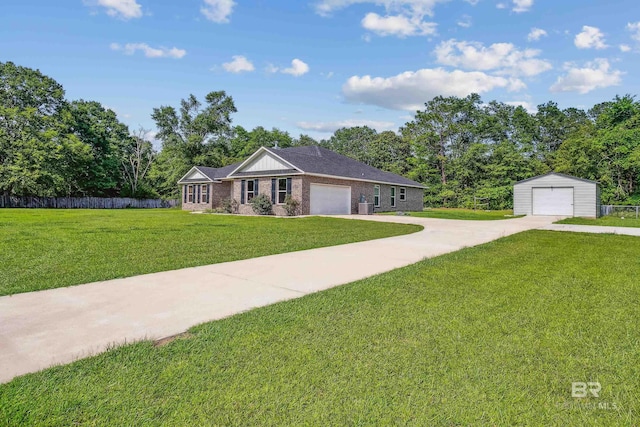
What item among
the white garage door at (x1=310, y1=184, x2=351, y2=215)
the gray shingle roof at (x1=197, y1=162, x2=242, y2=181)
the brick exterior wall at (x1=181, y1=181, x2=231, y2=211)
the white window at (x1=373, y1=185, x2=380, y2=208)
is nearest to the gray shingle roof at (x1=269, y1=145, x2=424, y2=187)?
the white window at (x1=373, y1=185, x2=380, y2=208)

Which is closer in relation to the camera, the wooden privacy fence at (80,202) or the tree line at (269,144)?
the tree line at (269,144)

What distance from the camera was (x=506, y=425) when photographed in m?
1.87

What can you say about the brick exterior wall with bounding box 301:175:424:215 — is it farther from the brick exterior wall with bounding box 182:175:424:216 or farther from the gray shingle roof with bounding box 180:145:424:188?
the gray shingle roof with bounding box 180:145:424:188

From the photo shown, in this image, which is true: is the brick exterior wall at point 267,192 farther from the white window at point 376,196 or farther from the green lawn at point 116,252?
the green lawn at point 116,252

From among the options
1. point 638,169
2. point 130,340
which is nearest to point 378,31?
point 130,340

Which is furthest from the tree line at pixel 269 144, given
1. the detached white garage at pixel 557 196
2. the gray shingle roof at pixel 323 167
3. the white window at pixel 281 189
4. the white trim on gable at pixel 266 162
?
the white window at pixel 281 189

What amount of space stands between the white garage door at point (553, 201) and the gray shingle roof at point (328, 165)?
9.59 metres

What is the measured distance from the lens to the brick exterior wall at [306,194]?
21.1m

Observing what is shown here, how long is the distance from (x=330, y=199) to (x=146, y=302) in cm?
1921

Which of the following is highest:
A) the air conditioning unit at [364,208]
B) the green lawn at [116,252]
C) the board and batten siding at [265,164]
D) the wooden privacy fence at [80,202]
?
the board and batten siding at [265,164]

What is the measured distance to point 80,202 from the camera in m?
37.3

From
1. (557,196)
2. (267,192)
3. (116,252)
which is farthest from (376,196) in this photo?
(116,252)

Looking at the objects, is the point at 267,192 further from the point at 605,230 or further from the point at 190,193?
the point at 605,230

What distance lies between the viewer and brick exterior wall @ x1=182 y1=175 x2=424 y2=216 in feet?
69.2
